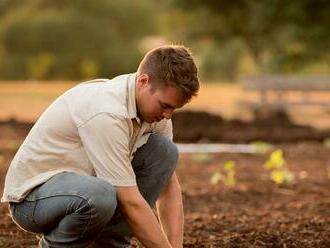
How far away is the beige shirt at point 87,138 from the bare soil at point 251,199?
3.11 ft

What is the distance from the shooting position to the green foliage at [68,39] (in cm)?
3753

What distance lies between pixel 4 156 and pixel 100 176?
753 centimetres

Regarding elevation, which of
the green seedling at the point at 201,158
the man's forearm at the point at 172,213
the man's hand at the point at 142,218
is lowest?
the green seedling at the point at 201,158

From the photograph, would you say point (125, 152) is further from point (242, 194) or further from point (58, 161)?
point (242, 194)

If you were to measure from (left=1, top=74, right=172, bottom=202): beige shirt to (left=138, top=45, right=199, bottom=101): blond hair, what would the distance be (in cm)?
15

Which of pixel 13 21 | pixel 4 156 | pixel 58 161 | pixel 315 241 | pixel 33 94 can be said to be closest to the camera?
pixel 58 161

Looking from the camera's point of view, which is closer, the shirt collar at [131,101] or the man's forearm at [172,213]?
the shirt collar at [131,101]

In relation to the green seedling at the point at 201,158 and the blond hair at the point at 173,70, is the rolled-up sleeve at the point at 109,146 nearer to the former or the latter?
the blond hair at the point at 173,70

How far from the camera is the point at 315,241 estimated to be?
5.16m

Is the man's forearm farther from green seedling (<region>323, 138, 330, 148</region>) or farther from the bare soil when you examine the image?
green seedling (<region>323, 138, 330, 148</region>)

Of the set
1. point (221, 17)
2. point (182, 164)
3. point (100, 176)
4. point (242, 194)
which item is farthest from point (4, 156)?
point (221, 17)

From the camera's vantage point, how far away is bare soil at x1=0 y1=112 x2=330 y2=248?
5.30 metres

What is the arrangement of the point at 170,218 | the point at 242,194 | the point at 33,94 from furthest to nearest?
the point at 33,94 → the point at 242,194 → the point at 170,218

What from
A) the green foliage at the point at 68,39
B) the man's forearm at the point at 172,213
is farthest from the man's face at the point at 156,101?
the green foliage at the point at 68,39
